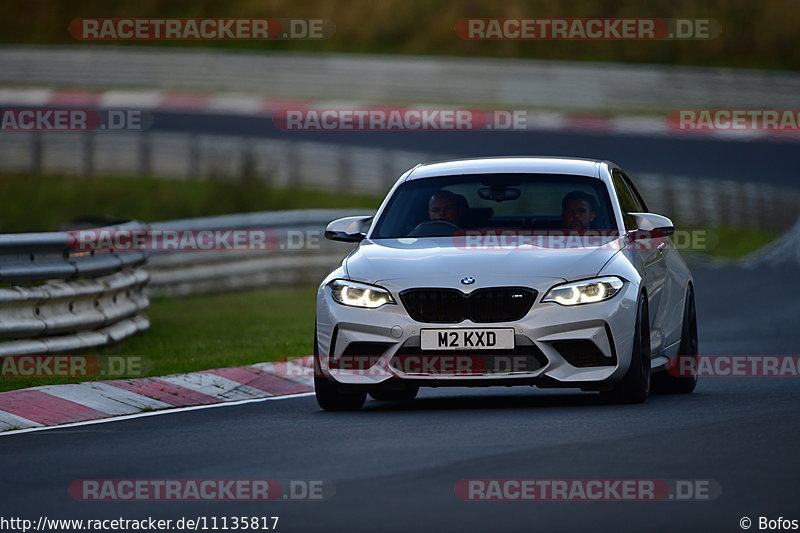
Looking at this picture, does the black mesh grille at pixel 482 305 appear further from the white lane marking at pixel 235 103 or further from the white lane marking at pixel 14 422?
the white lane marking at pixel 235 103

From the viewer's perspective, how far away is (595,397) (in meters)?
11.0

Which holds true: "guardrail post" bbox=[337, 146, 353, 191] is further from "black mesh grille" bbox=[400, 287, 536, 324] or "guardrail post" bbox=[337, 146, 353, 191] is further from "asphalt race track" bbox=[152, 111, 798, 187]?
"black mesh grille" bbox=[400, 287, 536, 324]

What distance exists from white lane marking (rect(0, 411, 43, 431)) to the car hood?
2.09m

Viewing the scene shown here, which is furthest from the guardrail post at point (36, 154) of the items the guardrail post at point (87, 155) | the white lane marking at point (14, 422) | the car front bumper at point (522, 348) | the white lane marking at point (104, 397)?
the car front bumper at point (522, 348)

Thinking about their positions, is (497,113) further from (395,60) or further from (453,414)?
(453,414)

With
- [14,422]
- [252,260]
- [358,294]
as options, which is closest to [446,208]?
[358,294]

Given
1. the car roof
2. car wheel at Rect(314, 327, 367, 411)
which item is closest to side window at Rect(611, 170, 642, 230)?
the car roof

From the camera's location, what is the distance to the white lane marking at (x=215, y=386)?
11.9 m

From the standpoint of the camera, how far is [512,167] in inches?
448

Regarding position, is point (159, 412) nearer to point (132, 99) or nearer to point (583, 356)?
point (583, 356)

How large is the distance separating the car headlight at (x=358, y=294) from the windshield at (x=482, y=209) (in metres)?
0.82

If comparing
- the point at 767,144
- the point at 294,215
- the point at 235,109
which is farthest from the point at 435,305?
the point at 235,109

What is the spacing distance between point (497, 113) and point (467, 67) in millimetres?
2594

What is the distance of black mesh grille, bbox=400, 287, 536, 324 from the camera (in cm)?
1000
